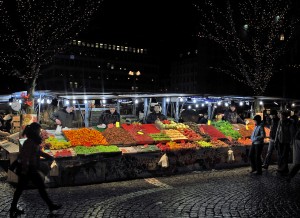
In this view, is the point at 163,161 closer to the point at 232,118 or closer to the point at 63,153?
the point at 63,153

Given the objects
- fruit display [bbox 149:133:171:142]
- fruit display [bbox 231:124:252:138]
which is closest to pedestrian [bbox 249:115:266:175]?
fruit display [bbox 231:124:252:138]

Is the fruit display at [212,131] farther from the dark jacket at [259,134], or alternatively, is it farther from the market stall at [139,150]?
the dark jacket at [259,134]

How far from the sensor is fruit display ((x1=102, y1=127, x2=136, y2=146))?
11.2 m

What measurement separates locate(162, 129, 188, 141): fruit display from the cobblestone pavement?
1.73 m

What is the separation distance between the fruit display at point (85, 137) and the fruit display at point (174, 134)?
97.6 inches

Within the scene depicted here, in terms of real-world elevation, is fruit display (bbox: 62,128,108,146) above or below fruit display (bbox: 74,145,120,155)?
above

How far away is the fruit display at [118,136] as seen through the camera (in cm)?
1122

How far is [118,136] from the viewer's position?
454 inches

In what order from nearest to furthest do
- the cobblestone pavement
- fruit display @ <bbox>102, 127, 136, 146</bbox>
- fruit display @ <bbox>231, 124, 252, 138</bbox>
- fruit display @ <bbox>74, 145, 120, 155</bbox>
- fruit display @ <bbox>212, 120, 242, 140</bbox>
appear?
the cobblestone pavement
fruit display @ <bbox>74, 145, 120, 155</bbox>
fruit display @ <bbox>102, 127, 136, 146</bbox>
fruit display @ <bbox>212, 120, 242, 140</bbox>
fruit display @ <bbox>231, 124, 252, 138</bbox>

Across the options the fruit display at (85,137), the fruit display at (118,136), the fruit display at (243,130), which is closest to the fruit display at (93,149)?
the fruit display at (85,137)

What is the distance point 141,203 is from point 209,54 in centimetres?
8982

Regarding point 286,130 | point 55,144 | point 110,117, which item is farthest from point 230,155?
point 55,144

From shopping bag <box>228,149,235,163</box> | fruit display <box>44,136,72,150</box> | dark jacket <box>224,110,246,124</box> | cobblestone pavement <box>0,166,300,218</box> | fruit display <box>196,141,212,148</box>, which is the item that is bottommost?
cobblestone pavement <box>0,166,300,218</box>

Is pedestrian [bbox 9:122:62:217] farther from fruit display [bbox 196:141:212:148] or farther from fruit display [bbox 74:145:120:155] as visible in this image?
fruit display [bbox 196:141:212:148]
